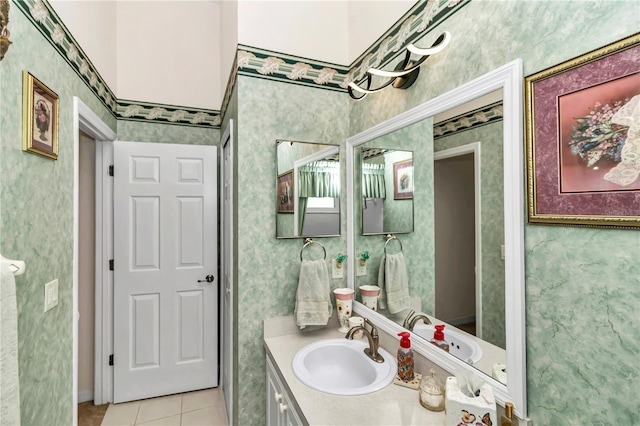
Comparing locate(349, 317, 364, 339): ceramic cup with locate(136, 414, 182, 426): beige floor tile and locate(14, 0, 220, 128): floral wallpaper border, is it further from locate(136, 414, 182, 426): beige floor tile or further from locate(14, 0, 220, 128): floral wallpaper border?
locate(14, 0, 220, 128): floral wallpaper border

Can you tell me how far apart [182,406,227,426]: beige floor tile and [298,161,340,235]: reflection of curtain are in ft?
5.05

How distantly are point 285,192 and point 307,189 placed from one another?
0.14m

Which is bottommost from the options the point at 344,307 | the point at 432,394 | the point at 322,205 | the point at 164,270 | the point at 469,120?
the point at 432,394

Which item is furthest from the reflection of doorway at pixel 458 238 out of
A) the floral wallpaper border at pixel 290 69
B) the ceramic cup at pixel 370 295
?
the floral wallpaper border at pixel 290 69

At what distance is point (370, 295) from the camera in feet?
5.65

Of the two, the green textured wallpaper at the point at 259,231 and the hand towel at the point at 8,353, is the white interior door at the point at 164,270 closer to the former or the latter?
the green textured wallpaper at the point at 259,231

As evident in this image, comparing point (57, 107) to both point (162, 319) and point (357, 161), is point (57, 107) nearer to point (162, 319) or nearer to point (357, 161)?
point (357, 161)

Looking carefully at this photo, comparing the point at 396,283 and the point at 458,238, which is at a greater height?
the point at 458,238

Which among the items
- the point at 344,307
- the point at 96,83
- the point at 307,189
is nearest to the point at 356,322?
the point at 344,307

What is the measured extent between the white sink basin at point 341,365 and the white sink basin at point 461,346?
0.87ft

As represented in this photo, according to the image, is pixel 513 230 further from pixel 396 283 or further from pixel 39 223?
pixel 39 223

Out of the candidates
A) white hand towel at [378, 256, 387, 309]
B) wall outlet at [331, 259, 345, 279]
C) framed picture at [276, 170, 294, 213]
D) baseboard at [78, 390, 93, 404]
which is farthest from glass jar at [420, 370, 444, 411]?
baseboard at [78, 390, 93, 404]

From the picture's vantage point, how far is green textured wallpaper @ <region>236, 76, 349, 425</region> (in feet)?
5.64

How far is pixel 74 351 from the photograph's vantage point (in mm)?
1576
